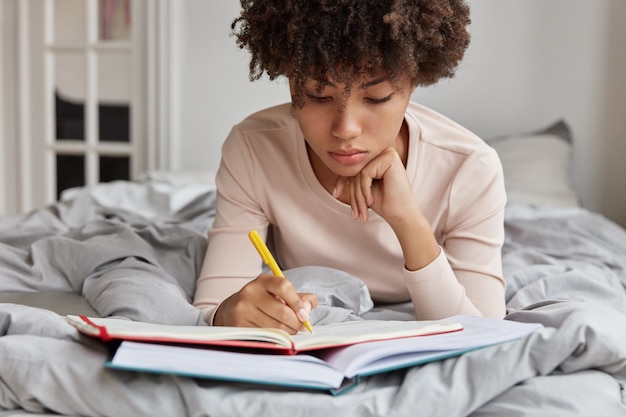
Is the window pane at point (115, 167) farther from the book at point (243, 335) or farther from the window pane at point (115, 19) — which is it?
the book at point (243, 335)

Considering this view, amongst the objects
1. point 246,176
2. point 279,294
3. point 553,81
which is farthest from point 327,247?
point 553,81

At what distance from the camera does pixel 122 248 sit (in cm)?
163

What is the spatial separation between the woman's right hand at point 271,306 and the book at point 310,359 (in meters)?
0.10

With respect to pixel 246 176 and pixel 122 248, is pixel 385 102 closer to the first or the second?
pixel 246 176

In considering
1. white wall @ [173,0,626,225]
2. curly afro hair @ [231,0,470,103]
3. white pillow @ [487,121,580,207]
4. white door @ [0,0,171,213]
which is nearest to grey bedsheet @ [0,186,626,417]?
curly afro hair @ [231,0,470,103]

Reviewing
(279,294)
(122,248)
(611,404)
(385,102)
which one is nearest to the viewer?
(611,404)

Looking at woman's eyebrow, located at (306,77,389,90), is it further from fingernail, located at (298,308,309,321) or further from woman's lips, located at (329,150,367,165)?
fingernail, located at (298,308,309,321)

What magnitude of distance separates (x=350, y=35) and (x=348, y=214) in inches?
14.8

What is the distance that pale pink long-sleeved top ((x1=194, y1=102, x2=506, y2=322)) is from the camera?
55.2 inches

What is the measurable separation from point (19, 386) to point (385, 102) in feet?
2.05

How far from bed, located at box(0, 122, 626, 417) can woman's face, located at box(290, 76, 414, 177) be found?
0.23m

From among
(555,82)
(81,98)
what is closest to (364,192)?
(555,82)

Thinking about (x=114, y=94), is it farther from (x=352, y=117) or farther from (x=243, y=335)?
(x=243, y=335)

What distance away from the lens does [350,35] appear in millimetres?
1187
